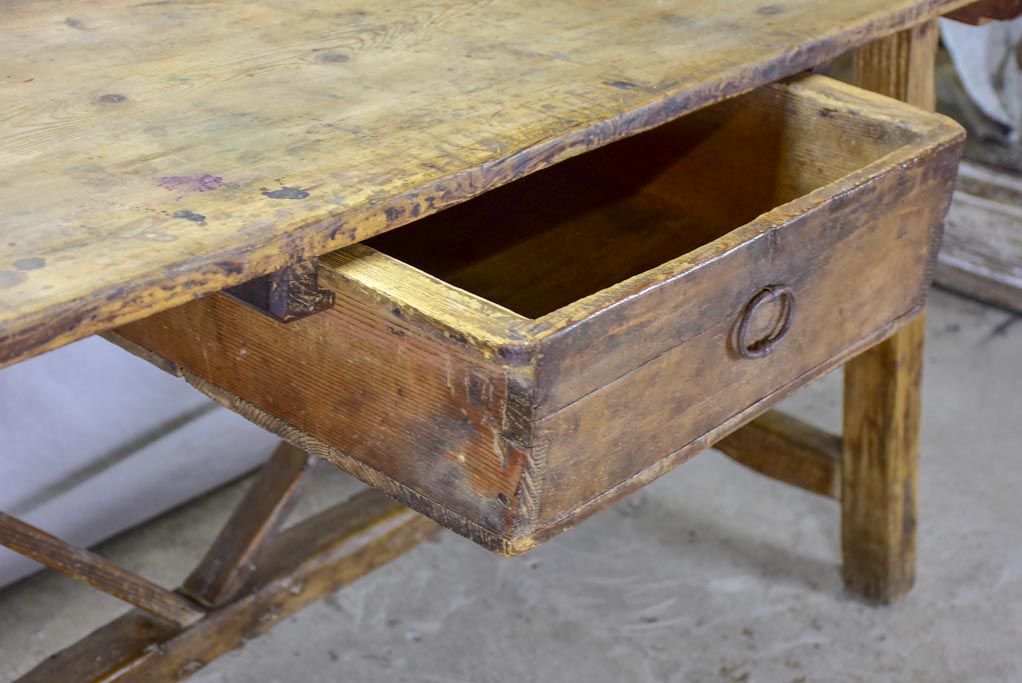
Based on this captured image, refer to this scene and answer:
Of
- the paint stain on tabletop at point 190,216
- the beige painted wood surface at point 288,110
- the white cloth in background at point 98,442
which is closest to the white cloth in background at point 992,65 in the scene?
the beige painted wood surface at point 288,110

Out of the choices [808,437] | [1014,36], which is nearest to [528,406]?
[808,437]

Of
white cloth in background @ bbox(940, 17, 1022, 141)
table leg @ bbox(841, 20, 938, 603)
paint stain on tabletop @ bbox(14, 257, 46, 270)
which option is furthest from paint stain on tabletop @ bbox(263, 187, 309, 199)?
white cloth in background @ bbox(940, 17, 1022, 141)

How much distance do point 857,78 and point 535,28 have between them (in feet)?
1.70

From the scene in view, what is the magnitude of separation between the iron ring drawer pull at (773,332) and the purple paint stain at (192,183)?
416 millimetres

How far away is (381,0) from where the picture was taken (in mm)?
1282

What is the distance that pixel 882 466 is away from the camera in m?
1.71

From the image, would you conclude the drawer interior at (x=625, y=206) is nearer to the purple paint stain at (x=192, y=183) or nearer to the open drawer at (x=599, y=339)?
the open drawer at (x=599, y=339)

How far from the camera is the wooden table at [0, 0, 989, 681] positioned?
81 centimetres

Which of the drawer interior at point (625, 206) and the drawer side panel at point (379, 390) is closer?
the drawer side panel at point (379, 390)

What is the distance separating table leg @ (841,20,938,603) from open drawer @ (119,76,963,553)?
0.93 ft

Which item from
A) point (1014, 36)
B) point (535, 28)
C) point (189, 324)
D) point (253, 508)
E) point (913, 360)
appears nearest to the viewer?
point (189, 324)

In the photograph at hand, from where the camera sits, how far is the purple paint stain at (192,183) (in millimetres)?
874

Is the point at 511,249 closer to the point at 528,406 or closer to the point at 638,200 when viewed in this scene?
the point at 638,200

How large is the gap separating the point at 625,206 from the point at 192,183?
675 mm
